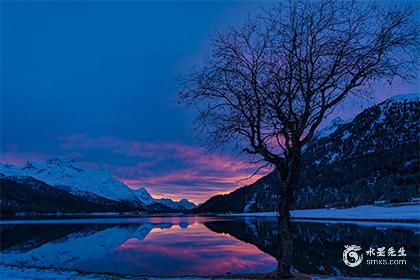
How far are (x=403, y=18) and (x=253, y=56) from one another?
20.1 ft

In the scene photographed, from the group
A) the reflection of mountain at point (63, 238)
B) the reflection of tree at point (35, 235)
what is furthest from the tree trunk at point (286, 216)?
the reflection of tree at point (35, 235)

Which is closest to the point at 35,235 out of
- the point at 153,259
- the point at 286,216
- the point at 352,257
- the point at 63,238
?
the point at 63,238

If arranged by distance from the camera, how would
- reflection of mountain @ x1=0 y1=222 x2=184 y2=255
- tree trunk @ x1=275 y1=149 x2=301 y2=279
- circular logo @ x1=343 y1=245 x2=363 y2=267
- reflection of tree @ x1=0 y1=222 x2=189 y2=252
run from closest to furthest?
tree trunk @ x1=275 y1=149 x2=301 y2=279 < circular logo @ x1=343 y1=245 x2=363 y2=267 < reflection of mountain @ x1=0 y1=222 x2=184 y2=255 < reflection of tree @ x1=0 y1=222 x2=189 y2=252

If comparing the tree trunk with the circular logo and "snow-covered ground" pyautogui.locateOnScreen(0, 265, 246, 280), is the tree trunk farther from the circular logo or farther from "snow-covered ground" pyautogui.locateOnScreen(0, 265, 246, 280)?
the circular logo

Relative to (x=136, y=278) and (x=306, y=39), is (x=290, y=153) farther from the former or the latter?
(x=136, y=278)

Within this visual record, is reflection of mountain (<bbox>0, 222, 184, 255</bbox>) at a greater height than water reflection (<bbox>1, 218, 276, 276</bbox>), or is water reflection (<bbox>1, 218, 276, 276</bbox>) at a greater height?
reflection of mountain (<bbox>0, 222, 184, 255</bbox>)

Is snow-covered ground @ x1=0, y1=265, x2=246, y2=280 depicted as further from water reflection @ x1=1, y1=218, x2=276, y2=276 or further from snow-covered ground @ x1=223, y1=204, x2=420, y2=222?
snow-covered ground @ x1=223, y1=204, x2=420, y2=222

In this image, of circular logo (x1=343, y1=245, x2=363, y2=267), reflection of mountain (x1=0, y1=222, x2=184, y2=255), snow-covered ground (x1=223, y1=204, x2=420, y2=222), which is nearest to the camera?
circular logo (x1=343, y1=245, x2=363, y2=267)

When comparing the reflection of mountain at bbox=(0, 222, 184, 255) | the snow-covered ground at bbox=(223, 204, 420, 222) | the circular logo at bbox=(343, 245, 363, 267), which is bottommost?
the circular logo at bbox=(343, 245, 363, 267)

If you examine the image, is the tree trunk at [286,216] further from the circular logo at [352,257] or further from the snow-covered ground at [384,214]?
the snow-covered ground at [384,214]

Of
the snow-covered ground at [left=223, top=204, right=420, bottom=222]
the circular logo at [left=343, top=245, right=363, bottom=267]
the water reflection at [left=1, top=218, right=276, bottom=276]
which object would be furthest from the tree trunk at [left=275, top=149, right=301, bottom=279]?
the snow-covered ground at [left=223, top=204, right=420, bottom=222]

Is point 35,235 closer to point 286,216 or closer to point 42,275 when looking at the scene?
point 42,275

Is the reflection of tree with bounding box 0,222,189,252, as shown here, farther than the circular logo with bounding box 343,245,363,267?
Yes

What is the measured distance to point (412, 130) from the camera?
194 meters
